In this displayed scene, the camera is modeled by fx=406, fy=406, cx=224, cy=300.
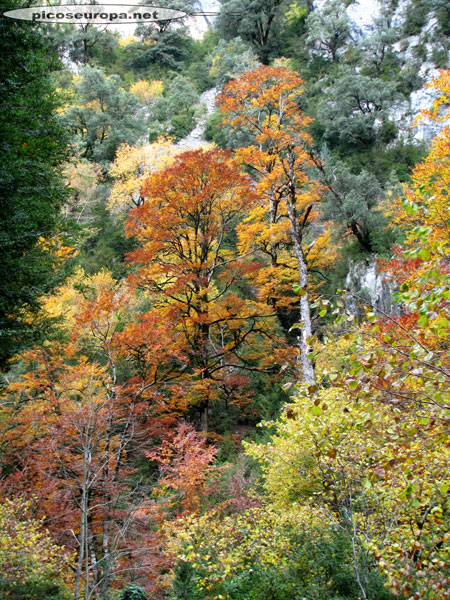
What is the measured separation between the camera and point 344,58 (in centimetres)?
3219

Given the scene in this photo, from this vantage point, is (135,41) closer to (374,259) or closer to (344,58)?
(344,58)

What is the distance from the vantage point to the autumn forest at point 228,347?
398 centimetres

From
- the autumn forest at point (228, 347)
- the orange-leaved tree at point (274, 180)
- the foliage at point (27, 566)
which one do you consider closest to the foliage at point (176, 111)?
the autumn forest at point (228, 347)

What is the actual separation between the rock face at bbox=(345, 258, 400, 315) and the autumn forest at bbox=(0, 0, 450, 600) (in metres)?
0.11

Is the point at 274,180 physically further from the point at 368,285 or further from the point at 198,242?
the point at 368,285

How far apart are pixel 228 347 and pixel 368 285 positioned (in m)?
6.78

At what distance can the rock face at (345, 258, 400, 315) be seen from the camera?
1500 cm

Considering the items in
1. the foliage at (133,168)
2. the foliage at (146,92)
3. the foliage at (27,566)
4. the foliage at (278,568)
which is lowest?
the foliage at (27,566)

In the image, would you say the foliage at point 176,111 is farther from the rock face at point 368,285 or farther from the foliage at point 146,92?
the rock face at point 368,285

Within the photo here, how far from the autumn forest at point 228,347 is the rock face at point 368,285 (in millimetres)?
113

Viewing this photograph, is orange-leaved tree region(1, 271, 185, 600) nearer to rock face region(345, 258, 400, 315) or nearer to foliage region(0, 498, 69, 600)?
foliage region(0, 498, 69, 600)

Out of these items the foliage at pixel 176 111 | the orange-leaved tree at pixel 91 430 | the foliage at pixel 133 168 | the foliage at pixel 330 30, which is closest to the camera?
the orange-leaved tree at pixel 91 430

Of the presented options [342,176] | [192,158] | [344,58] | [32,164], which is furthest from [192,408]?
[344,58]

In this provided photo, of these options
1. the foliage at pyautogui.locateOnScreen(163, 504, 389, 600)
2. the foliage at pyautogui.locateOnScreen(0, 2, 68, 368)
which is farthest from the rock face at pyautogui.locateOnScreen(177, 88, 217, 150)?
the foliage at pyautogui.locateOnScreen(163, 504, 389, 600)
